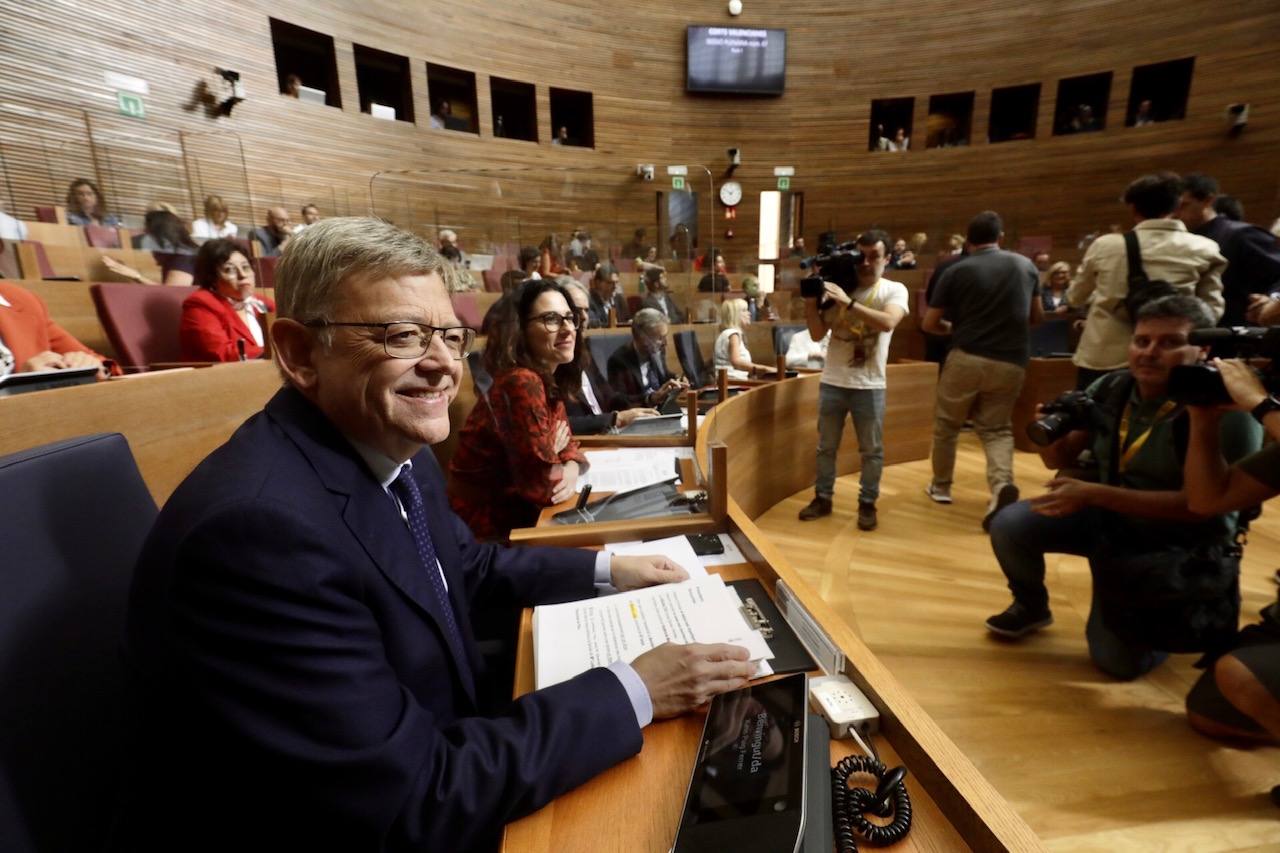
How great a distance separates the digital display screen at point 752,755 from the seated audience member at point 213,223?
6587 millimetres

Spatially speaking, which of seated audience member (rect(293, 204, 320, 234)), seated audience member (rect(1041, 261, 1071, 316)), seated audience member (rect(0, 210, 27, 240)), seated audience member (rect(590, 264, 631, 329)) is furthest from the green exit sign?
seated audience member (rect(1041, 261, 1071, 316))

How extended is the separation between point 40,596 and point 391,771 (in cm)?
40

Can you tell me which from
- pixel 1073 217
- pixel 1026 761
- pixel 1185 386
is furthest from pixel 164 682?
pixel 1073 217

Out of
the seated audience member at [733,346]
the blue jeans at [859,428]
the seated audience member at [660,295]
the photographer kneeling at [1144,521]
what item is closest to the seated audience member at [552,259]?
the seated audience member at [660,295]

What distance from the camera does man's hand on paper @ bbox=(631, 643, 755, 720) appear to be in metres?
0.72

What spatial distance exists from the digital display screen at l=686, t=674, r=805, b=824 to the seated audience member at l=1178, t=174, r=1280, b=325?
322 cm

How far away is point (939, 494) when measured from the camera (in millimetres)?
3402

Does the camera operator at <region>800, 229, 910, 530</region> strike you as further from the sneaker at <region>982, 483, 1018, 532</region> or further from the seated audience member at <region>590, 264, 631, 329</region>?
the seated audience member at <region>590, 264, 631, 329</region>

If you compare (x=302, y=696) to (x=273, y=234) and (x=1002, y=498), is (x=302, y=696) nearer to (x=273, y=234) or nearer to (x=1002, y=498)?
(x=1002, y=498)

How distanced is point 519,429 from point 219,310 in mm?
1815

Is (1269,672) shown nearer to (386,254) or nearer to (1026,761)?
(1026,761)

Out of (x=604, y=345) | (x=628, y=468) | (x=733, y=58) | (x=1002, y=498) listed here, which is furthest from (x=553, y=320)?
(x=733, y=58)

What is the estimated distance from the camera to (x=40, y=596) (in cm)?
62

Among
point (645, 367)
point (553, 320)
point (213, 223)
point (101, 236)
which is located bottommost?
point (645, 367)
